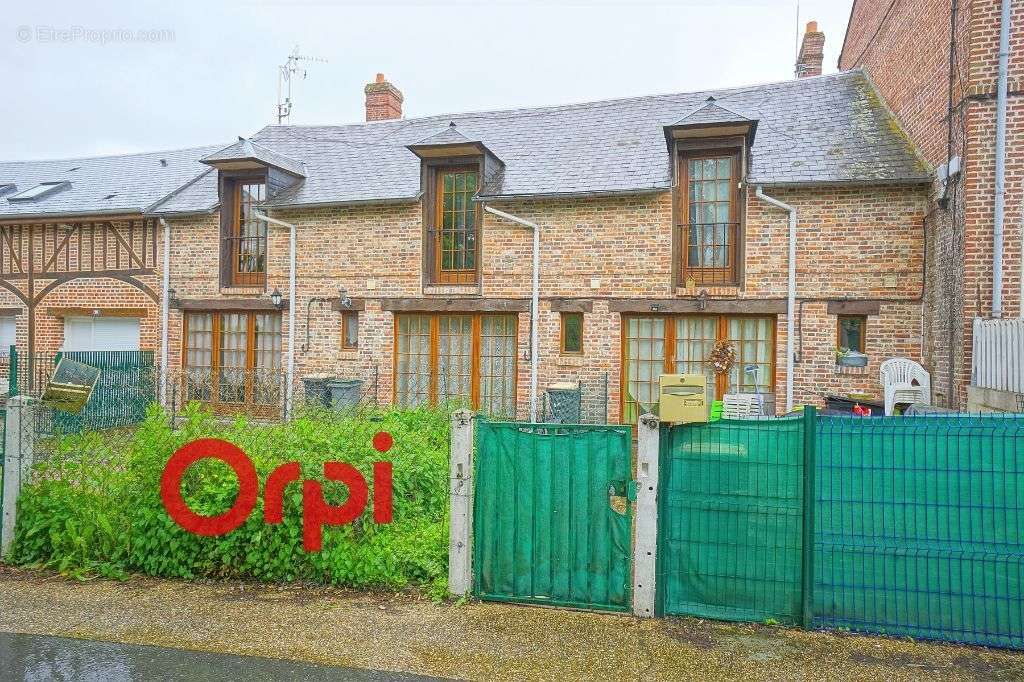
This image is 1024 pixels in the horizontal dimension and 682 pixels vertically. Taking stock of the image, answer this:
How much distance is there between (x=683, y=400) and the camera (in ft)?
16.5

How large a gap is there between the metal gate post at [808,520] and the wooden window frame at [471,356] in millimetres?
7469

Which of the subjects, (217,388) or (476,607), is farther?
(217,388)

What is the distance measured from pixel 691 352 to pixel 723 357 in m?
0.54

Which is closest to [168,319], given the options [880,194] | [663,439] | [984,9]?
[663,439]

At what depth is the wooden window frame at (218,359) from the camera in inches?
526

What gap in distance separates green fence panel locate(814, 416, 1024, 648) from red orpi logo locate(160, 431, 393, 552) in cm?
349

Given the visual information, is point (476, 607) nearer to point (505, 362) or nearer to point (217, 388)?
point (505, 362)

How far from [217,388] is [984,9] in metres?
13.8

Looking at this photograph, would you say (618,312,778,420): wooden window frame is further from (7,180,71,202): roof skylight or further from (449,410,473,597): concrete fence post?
(7,180,71,202): roof skylight

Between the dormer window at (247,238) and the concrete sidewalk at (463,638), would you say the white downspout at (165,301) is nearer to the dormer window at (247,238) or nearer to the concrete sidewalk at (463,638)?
the dormer window at (247,238)

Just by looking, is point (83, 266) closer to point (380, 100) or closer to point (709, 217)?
point (380, 100)

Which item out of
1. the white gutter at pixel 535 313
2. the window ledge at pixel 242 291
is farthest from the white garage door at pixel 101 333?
the white gutter at pixel 535 313

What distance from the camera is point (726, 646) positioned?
4.66 m

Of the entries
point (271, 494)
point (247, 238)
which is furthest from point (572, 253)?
point (271, 494)
